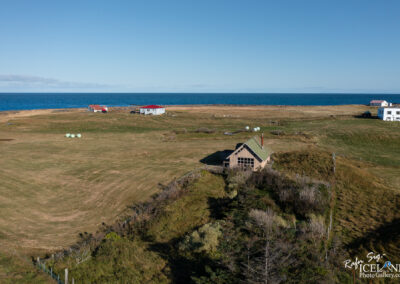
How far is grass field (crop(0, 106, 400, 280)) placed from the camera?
27.1 meters

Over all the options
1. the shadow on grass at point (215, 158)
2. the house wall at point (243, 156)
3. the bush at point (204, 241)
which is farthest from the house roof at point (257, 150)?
the bush at point (204, 241)

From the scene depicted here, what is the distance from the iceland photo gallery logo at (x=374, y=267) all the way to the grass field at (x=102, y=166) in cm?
380

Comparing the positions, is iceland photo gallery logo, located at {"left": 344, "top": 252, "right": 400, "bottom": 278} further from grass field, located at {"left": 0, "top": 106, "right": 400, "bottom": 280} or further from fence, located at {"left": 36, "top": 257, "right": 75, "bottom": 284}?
fence, located at {"left": 36, "top": 257, "right": 75, "bottom": 284}

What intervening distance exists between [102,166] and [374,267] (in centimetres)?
3637

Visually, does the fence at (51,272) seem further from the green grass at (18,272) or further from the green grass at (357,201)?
the green grass at (357,201)

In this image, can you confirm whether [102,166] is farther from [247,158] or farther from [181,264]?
[181,264]

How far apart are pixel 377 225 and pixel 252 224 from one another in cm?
1234

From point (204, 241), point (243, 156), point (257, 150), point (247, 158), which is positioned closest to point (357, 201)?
point (257, 150)

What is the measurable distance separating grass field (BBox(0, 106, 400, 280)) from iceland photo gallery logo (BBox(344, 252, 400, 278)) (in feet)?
12.5

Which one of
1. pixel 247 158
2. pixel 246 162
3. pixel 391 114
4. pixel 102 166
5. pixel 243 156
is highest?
pixel 391 114

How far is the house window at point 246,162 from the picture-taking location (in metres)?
38.9

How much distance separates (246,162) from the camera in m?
39.2

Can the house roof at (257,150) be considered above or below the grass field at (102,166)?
above

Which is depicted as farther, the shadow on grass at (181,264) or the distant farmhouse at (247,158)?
the distant farmhouse at (247,158)
